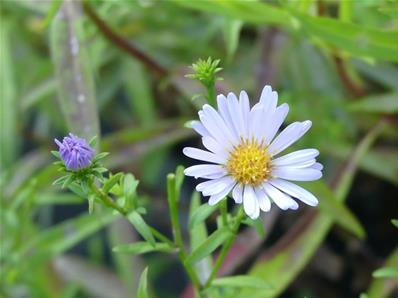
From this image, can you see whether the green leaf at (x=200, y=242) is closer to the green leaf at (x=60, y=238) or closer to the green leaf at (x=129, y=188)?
the green leaf at (x=129, y=188)

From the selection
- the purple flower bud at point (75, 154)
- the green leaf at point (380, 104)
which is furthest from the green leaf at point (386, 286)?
the purple flower bud at point (75, 154)

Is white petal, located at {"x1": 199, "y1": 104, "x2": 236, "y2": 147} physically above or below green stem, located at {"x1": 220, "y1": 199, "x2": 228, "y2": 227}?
above

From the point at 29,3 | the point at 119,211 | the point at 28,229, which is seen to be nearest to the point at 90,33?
the point at 29,3

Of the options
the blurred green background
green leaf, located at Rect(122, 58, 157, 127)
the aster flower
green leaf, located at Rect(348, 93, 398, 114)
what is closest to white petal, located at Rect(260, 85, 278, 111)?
the aster flower

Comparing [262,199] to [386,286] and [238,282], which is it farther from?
[386,286]

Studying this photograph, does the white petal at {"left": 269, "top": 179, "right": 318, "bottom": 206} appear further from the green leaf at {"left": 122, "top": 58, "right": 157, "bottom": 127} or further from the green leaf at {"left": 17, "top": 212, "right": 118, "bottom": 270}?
the green leaf at {"left": 122, "top": 58, "right": 157, "bottom": 127}

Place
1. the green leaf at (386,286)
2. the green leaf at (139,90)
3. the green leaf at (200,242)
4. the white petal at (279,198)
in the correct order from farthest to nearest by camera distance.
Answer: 1. the green leaf at (139,90)
2. the green leaf at (386,286)
3. the green leaf at (200,242)
4. the white petal at (279,198)

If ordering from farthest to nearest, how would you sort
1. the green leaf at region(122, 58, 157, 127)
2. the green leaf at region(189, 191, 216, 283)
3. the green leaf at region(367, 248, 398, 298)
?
the green leaf at region(122, 58, 157, 127)
the green leaf at region(367, 248, 398, 298)
the green leaf at region(189, 191, 216, 283)
